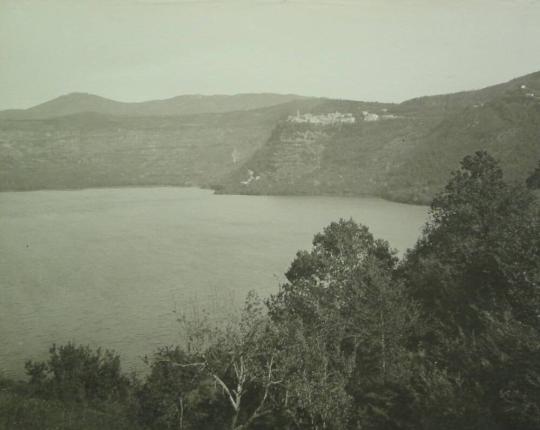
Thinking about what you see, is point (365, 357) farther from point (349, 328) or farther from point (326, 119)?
point (326, 119)

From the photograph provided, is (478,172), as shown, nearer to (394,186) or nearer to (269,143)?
(394,186)

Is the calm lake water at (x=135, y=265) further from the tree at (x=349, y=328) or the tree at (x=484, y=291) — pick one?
the tree at (x=484, y=291)

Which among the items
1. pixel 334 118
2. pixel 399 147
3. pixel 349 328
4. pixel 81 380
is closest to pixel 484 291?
pixel 349 328

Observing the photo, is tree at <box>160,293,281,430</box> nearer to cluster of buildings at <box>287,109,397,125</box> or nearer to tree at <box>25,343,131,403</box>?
tree at <box>25,343,131,403</box>

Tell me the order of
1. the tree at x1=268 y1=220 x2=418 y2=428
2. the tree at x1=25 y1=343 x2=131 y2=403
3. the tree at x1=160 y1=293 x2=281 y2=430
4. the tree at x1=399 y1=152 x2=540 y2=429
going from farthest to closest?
the tree at x1=25 y1=343 x2=131 y2=403 < the tree at x1=268 y1=220 x2=418 y2=428 < the tree at x1=160 y1=293 x2=281 y2=430 < the tree at x1=399 y1=152 x2=540 y2=429

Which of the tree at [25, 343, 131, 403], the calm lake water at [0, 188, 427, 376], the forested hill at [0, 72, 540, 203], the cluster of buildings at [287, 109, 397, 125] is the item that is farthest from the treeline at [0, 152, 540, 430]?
the cluster of buildings at [287, 109, 397, 125]

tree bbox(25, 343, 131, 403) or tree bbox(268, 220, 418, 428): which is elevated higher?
tree bbox(268, 220, 418, 428)
